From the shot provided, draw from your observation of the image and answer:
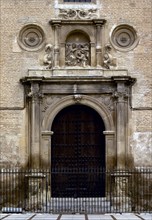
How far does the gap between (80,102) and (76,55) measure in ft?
5.40

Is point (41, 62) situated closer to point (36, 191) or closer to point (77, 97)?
point (77, 97)

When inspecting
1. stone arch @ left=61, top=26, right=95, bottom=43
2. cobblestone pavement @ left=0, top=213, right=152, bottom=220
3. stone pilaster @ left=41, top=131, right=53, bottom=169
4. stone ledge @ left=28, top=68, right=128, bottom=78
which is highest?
stone arch @ left=61, top=26, right=95, bottom=43

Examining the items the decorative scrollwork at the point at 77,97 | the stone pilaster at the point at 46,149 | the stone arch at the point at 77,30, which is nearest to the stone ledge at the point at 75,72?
the decorative scrollwork at the point at 77,97

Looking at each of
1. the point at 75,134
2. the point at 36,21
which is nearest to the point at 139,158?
the point at 75,134

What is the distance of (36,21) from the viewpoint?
22.6 metres

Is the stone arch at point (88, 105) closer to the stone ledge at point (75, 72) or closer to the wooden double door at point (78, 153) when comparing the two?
the wooden double door at point (78, 153)

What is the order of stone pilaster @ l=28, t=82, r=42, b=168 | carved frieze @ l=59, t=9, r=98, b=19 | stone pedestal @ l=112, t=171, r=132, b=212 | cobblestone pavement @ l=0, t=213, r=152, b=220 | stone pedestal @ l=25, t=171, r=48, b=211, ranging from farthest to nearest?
carved frieze @ l=59, t=9, r=98, b=19 → stone pilaster @ l=28, t=82, r=42, b=168 → stone pedestal @ l=25, t=171, r=48, b=211 → stone pedestal @ l=112, t=171, r=132, b=212 → cobblestone pavement @ l=0, t=213, r=152, b=220

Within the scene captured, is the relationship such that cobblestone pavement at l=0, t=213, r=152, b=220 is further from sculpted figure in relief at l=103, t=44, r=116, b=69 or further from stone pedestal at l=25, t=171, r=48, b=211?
sculpted figure in relief at l=103, t=44, r=116, b=69

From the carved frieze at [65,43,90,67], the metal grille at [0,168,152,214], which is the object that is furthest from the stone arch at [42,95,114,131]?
the metal grille at [0,168,152,214]

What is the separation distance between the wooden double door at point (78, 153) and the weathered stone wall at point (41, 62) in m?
1.05

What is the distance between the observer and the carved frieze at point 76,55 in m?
22.5

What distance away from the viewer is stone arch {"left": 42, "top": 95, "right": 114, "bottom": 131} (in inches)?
874

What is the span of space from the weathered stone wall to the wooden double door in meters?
1.05

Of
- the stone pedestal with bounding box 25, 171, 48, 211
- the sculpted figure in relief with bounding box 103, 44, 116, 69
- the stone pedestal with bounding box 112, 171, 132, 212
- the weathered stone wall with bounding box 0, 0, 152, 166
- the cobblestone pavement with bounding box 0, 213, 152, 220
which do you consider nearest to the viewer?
the cobblestone pavement with bounding box 0, 213, 152, 220
